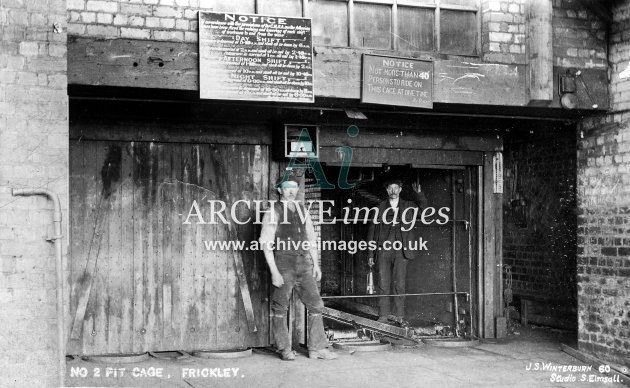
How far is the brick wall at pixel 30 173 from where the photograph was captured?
5.69 meters

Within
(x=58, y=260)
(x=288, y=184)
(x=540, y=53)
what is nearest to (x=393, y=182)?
(x=288, y=184)

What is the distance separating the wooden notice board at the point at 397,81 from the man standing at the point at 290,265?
134 cm

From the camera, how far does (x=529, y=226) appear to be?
10.8 m

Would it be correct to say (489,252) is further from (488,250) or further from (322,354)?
(322,354)

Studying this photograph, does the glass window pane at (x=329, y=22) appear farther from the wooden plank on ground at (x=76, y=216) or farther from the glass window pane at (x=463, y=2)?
the wooden plank on ground at (x=76, y=216)

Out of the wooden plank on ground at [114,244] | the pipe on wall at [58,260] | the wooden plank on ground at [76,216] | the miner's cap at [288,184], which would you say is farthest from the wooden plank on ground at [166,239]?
the pipe on wall at [58,260]

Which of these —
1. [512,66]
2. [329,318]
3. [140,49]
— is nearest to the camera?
[140,49]

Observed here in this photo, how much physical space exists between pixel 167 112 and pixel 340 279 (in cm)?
605

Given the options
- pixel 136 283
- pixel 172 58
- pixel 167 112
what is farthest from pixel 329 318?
pixel 172 58

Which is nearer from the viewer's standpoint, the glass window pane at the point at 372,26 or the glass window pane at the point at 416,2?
the glass window pane at the point at 372,26

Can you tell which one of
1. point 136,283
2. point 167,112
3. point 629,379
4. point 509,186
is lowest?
point 629,379

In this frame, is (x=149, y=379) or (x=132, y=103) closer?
(x=149, y=379)

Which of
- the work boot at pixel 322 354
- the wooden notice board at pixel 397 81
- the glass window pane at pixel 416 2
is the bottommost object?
the work boot at pixel 322 354

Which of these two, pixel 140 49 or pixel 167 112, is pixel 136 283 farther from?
pixel 140 49
